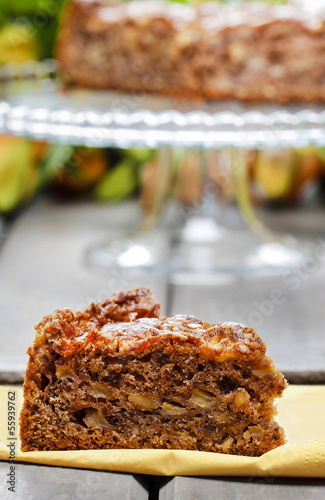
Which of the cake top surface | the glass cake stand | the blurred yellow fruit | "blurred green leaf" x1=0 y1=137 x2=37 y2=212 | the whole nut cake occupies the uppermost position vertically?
the blurred yellow fruit

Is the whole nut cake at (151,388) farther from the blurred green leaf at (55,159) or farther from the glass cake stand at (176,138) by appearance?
the blurred green leaf at (55,159)

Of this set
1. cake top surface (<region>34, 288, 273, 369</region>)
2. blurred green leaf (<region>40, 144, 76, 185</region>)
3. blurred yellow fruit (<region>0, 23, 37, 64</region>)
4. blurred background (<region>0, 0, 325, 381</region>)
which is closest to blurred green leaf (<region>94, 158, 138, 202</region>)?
blurred background (<region>0, 0, 325, 381</region>)

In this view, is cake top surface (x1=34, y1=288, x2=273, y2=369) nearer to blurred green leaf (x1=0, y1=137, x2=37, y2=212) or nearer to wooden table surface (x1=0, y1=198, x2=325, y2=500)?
wooden table surface (x1=0, y1=198, x2=325, y2=500)

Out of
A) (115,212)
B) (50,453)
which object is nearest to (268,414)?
(50,453)

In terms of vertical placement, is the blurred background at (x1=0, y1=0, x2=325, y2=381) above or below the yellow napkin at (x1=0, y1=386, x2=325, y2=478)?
above

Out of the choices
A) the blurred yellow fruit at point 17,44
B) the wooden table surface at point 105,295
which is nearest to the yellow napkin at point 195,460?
the wooden table surface at point 105,295

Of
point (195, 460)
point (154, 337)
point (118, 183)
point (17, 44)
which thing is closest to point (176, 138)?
point (154, 337)

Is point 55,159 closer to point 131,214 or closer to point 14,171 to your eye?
point 14,171
